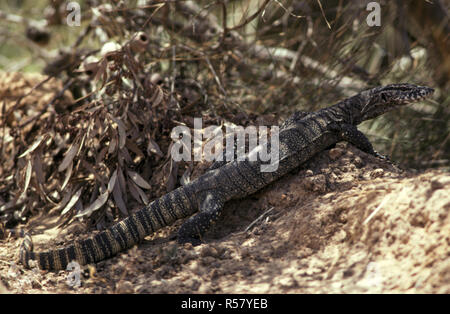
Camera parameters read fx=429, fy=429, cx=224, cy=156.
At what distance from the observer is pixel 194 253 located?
412 centimetres

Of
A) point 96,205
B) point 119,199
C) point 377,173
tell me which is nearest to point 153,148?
point 119,199

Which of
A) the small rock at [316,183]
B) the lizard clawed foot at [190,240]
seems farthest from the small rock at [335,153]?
the lizard clawed foot at [190,240]

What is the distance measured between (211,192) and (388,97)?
2668mm

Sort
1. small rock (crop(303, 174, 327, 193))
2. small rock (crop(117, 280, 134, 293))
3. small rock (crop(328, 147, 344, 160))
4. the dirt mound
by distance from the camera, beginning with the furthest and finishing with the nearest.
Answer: small rock (crop(328, 147, 344, 160))
small rock (crop(303, 174, 327, 193))
small rock (crop(117, 280, 134, 293))
the dirt mound

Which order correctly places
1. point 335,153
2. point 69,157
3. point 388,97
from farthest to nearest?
point 69,157, point 388,97, point 335,153

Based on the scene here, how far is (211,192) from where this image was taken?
484cm

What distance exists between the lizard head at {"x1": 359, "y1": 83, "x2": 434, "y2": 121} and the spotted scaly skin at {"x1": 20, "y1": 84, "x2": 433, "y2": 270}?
0.04 feet

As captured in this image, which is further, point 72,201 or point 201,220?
point 72,201

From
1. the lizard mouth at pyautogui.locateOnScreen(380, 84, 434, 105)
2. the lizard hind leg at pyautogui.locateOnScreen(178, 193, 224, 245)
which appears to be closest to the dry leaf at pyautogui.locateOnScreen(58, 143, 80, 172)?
the lizard hind leg at pyautogui.locateOnScreen(178, 193, 224, 245)

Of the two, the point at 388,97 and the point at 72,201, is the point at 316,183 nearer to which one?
the point at 388,97

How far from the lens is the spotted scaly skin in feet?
14.6

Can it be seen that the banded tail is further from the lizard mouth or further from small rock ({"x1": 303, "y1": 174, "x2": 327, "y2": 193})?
the lizard mouth

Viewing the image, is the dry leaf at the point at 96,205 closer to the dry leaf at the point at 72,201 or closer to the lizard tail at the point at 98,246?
the dry leaf at the point at 72,201

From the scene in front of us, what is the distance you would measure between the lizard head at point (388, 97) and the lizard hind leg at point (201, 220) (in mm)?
2369
